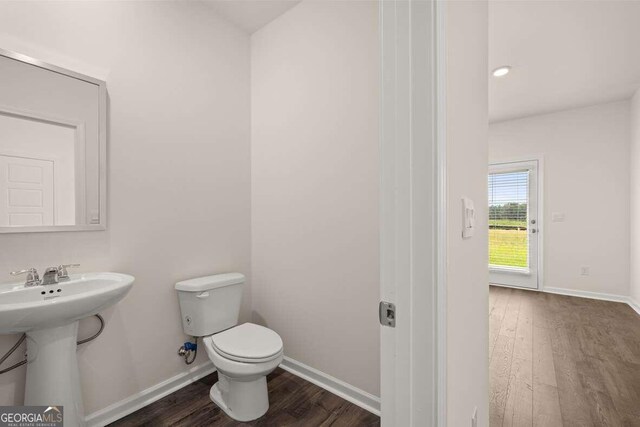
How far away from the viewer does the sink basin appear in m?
1.02

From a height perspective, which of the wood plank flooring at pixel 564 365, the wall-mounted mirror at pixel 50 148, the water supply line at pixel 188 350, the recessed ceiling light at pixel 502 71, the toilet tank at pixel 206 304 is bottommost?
the wood plank flooring at pixel 564 365

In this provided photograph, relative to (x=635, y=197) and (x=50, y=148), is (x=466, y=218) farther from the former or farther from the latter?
(x=635, y=197)

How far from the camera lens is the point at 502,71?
2891mm

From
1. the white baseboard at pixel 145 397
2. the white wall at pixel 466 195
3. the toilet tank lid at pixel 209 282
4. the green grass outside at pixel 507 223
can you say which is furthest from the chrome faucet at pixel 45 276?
the green grass outside at pixel 507 223

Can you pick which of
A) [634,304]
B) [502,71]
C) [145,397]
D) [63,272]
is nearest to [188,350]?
[145,397]

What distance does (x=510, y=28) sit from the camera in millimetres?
2242

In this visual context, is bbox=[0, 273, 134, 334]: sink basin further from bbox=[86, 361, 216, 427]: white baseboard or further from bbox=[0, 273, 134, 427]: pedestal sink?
bbox=[86, 361, 216, 427]: white baseboard

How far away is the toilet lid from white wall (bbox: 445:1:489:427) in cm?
94

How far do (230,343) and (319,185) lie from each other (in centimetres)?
104

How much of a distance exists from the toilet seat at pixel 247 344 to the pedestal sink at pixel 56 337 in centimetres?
56

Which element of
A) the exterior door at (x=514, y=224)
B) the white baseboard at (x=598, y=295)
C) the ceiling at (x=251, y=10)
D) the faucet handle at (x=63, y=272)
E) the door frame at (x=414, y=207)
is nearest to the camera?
Answer: the door frame at (x=414, y=207)

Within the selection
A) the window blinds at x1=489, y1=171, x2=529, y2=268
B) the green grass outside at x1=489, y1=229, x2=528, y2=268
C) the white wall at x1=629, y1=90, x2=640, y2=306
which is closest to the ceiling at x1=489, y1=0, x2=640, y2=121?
the white wall at x1=629, y1=90, x2=640, y2=306

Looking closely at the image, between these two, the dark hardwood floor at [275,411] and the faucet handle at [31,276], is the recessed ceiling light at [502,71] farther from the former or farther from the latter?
the faucet handle at [31,276]

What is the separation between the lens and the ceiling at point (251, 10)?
1.96 m
